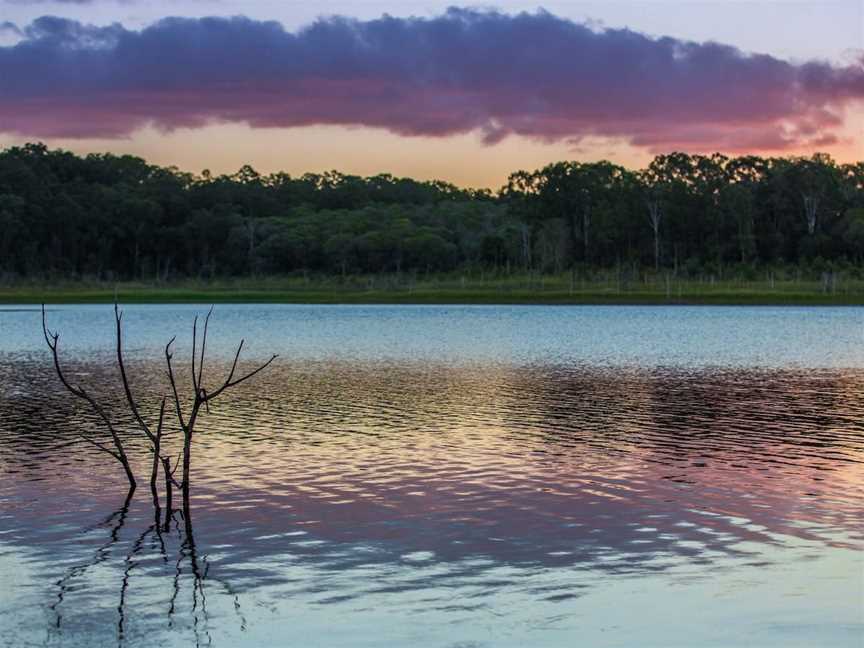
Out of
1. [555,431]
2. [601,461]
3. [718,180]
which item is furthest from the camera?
[718,180]

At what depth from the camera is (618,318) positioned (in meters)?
104

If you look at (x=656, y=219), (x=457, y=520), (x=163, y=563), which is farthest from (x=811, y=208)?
(x=163, y=563)

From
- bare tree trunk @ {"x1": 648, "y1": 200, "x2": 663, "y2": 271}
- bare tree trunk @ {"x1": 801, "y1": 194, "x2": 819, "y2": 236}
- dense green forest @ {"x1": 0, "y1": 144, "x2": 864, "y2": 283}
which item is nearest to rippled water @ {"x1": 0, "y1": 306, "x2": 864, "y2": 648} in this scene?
dense green forest @ {"x1": 0, "y1": 144, "x2": 864, "y2": 283}

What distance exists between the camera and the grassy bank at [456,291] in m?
131

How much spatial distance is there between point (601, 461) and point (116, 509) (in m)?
11.1

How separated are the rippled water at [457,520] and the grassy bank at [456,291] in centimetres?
8817

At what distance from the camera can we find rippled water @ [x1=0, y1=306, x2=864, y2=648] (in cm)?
1470

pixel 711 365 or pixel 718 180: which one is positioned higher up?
pixel 718 180

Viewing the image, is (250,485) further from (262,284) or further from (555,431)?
(262,284)

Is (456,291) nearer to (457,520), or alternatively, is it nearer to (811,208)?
(811,208)

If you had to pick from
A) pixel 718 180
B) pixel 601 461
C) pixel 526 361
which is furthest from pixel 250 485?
pixel 718 180

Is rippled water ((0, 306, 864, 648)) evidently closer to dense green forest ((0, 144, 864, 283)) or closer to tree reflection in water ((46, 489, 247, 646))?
tree reflection in water ((46, 489, 247, 646))

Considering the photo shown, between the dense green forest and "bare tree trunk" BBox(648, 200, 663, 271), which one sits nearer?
the dense green forest

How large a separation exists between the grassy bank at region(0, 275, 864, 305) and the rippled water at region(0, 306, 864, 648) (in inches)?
3471
